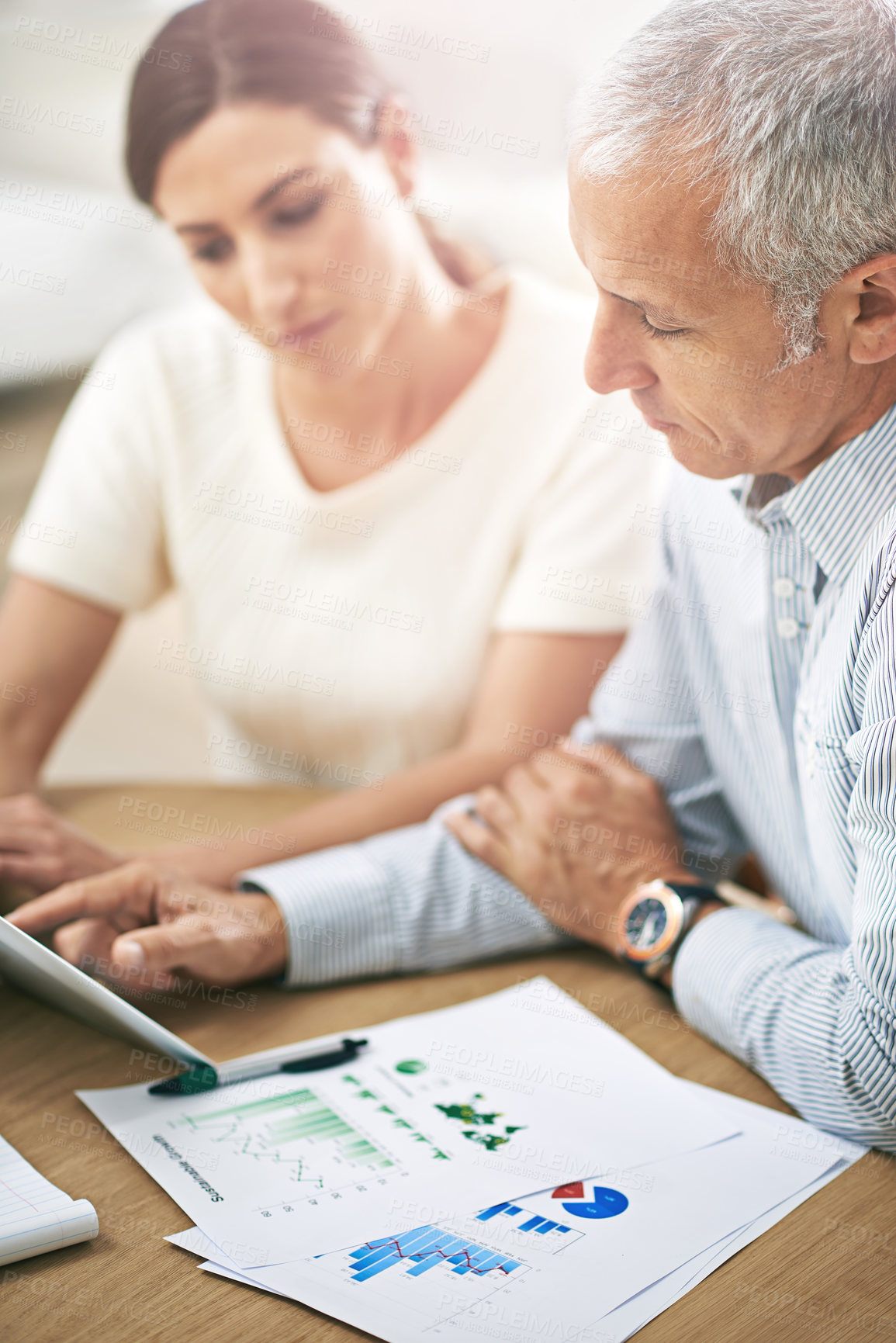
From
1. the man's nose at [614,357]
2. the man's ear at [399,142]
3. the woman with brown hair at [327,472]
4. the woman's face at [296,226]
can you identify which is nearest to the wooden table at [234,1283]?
the woman with brown hair at [327,472]

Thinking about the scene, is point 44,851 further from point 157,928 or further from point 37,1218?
point 37,1218

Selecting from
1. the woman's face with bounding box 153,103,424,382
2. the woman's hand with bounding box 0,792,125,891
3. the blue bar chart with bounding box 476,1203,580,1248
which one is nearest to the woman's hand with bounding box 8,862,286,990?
the woman's hand with bounding box 0,792,125,891

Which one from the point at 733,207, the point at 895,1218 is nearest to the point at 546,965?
the point at 895,1218

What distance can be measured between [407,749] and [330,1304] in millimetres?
986

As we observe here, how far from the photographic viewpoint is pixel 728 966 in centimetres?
93

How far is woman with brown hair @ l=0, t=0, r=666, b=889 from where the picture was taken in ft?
4.55

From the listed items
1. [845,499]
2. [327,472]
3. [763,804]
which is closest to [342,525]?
[327,472]

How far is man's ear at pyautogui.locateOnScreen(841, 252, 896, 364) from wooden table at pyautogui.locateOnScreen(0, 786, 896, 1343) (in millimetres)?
551

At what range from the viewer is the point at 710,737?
44.6 inches

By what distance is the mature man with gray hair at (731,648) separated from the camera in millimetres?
729

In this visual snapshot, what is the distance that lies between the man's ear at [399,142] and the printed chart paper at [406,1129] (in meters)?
1.10

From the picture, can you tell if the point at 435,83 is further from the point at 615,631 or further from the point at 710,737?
the point at 710,737

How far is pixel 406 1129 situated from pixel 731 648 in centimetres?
53

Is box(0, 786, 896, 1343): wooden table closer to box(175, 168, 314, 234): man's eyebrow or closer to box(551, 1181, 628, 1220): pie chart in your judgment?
box(551, 1181, 628, 1220): pie chart
